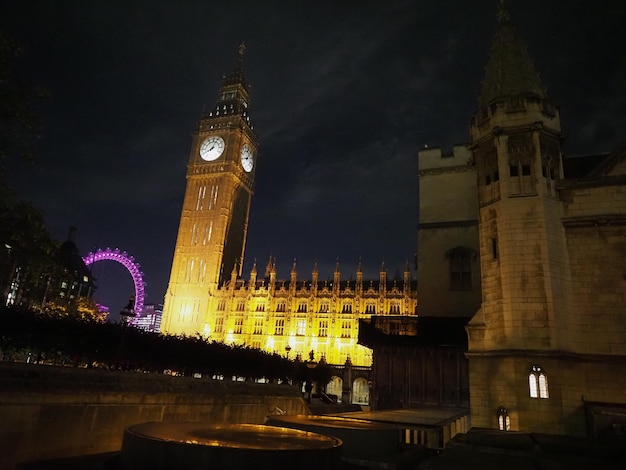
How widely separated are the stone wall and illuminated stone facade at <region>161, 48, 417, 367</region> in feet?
187

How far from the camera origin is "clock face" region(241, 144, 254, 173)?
92.6 m

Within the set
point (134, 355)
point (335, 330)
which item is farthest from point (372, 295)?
point (134, 355)

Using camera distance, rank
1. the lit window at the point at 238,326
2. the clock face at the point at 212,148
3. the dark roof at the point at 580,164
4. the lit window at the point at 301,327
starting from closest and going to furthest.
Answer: the dark roof at the point at 580,164 < the lit window at the point at 301,327 < the lit window at the point at 238,326 < the clock face at the point at 212,148

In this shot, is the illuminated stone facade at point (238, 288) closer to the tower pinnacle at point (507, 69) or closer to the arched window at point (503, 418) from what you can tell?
the tower pinnacle at point (507, 69)

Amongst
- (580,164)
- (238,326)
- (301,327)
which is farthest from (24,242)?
(238,326)

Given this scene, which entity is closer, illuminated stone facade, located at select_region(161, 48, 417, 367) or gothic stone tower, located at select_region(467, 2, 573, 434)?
gothic stone tower, located at select_region(467, 2, 573, 434)

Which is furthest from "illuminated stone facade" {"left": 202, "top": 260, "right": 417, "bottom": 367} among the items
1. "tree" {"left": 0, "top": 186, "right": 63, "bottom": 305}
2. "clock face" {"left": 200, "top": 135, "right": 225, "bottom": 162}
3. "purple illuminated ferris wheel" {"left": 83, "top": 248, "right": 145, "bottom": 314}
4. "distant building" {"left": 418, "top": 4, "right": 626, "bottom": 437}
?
"tree" {"left": 0, "top": 186, "right": 63, "bottom": 305}

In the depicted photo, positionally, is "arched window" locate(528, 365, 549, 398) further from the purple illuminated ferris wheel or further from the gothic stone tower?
the purple illuminated ferris wheel

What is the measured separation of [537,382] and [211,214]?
7791 cm

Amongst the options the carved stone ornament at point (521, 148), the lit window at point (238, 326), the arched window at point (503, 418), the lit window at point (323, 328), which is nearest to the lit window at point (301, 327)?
the lit window at point (323, 328)

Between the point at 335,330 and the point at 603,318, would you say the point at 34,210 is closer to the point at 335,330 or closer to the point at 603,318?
the point at 603,318

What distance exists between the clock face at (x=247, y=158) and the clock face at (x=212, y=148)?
481cm

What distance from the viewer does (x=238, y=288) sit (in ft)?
259

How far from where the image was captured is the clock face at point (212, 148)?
90431 mm
